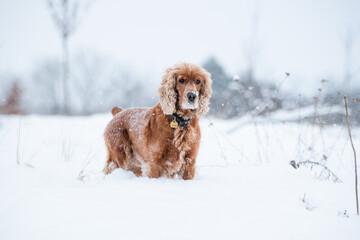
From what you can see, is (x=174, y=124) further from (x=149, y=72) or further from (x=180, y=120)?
(x=149, y=72)

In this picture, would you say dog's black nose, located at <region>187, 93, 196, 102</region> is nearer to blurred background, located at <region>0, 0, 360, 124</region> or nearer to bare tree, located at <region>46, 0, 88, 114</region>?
blurred background, located at <region>0, 0, 360, 124</region>

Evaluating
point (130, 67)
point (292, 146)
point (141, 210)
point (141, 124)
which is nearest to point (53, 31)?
point (141, 124)

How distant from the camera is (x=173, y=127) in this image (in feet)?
9.02

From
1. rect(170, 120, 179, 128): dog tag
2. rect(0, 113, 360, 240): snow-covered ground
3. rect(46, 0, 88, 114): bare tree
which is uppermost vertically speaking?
rect(46, 0, 88, 114): bare tree

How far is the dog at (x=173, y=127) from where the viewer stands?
2.75 meters

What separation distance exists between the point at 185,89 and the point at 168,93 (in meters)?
0.23

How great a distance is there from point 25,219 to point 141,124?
5.83ft

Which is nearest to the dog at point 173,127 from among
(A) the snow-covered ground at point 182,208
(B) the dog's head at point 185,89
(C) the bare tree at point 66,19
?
(B) the dog's head at point 185,89

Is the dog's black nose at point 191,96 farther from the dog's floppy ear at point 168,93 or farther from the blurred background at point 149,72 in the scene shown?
the blurred background at point 149,72

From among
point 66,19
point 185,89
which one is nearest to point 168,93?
point 185,89

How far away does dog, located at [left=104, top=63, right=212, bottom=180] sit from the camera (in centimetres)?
275

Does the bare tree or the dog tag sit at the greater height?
the bare tree

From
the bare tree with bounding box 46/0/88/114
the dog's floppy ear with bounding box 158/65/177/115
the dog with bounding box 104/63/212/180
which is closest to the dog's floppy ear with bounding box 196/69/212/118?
the dog with bounding box 104/63/212/180

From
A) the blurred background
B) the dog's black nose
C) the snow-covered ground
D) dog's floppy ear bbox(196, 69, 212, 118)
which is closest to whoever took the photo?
the snow-covered ground
